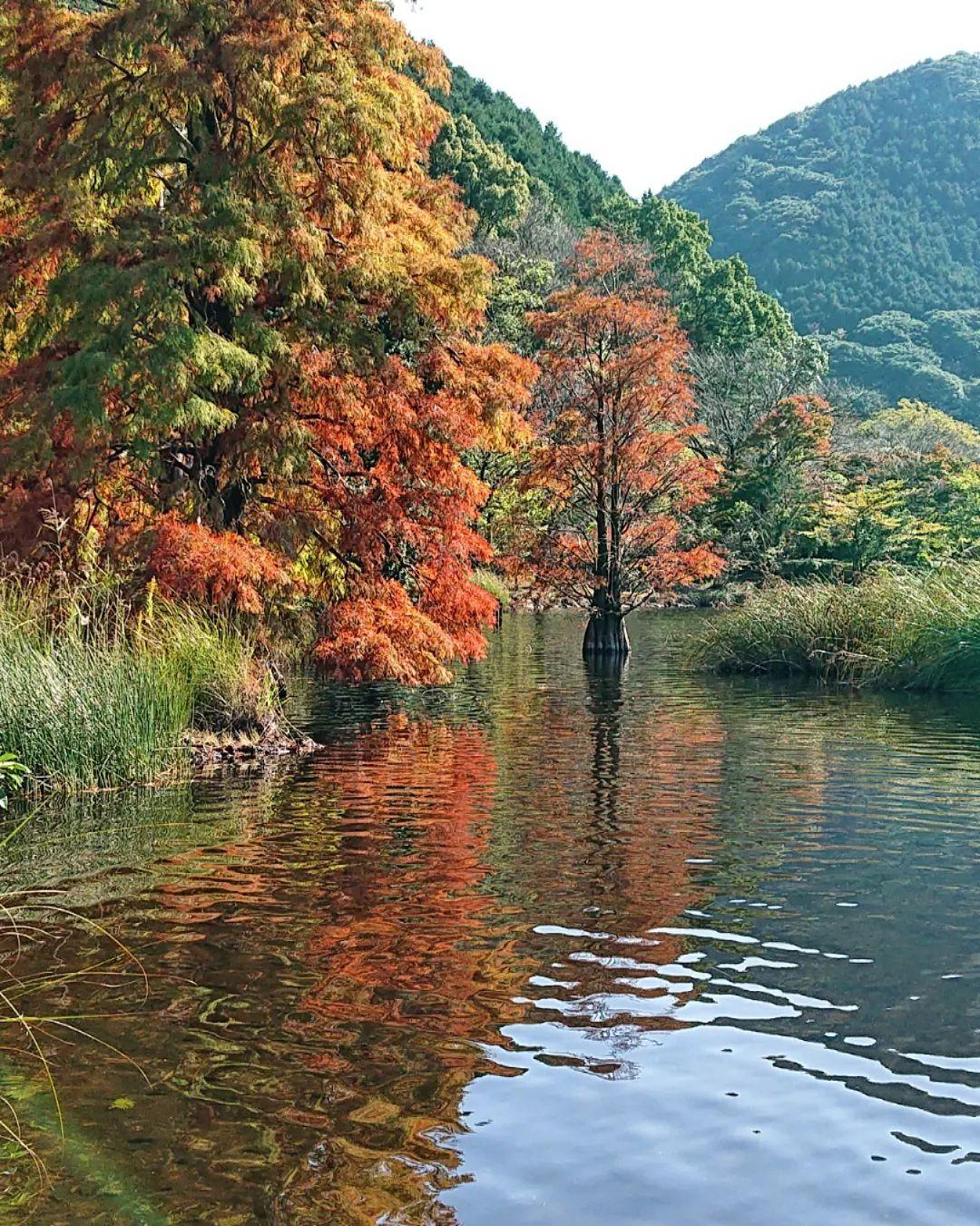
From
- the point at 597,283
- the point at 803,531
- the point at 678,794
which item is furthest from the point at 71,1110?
the point at 803,531

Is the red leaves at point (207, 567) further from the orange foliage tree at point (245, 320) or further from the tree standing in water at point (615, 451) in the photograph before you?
the tree standing in water at point (615, 451)

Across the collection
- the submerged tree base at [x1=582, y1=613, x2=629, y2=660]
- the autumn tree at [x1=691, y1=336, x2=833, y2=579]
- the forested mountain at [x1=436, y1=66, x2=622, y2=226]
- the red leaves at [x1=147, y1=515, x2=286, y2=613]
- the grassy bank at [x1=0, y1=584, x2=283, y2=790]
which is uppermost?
the forested mountain at [x1=436, y1=66, x2=622, y2=226]

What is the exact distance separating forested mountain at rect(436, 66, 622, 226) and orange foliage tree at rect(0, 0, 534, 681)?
6018 centimetres

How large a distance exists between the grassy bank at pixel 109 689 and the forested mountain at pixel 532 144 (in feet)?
211

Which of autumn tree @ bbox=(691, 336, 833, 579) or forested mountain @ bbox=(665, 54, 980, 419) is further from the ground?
forested mountain @ bbox=(665, 54, 980, 419)

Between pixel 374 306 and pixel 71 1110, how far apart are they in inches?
490

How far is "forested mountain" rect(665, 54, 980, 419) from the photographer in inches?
3573

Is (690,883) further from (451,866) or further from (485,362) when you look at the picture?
(485,362)

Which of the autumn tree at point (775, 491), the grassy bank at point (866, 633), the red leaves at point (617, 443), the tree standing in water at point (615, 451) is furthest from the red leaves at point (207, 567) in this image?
the autumn tree at point (775, 491)

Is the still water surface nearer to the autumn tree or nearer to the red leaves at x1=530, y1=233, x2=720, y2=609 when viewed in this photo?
the red leaves at x1=530, y1=233, x2=720, y2=609

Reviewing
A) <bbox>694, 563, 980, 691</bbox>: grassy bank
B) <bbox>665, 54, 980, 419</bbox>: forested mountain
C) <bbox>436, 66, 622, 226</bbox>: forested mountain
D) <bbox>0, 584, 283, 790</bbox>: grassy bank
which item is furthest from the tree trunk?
<bbox>665, 54, 980, 419</bbox>: forested mountain

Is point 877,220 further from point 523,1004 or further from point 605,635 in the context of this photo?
point 523,1004

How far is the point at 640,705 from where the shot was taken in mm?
18844

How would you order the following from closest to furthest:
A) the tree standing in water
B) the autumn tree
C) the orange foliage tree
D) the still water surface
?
the still water surface → the orange foliage tree → the tree standing in water → the autumn tree
